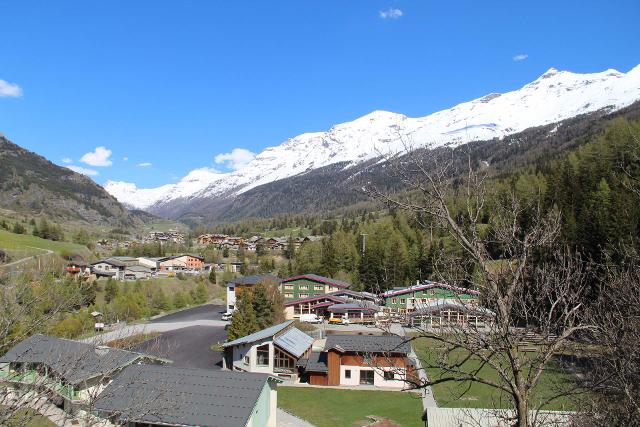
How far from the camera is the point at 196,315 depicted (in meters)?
58.3

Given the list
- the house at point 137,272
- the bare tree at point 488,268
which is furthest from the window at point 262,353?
the house at point 137,272

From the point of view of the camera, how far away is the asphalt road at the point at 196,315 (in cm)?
5450

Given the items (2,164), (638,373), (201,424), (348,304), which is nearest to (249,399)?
(201,424)

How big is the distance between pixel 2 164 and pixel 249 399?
652 feet

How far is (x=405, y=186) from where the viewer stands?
566 centimetres

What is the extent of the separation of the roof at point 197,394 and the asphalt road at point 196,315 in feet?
116

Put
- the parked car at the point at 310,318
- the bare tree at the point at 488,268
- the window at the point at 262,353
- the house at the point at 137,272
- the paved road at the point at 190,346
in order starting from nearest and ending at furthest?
the bare tree at the point at 488,268
the window at the point at 262,353
the paved road at the point at 190,346
the parked car at the point at 310,318
the house at the point at 137,272

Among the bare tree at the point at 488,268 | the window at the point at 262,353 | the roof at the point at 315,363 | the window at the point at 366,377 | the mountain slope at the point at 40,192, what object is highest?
the mountain slope at the point at 40,192

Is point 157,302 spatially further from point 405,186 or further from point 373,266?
point 405,186

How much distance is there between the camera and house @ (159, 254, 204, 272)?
94.1 metres

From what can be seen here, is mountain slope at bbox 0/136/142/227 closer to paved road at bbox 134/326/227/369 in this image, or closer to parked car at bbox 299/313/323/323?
paved road at bbox 134/326/227/369

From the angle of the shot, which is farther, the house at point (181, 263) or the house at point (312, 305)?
the house at point (181, 263)

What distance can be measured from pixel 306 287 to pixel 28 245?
2244 inches

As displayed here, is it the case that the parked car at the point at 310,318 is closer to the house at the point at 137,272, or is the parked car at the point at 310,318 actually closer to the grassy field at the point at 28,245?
the house at the point at 137,272
